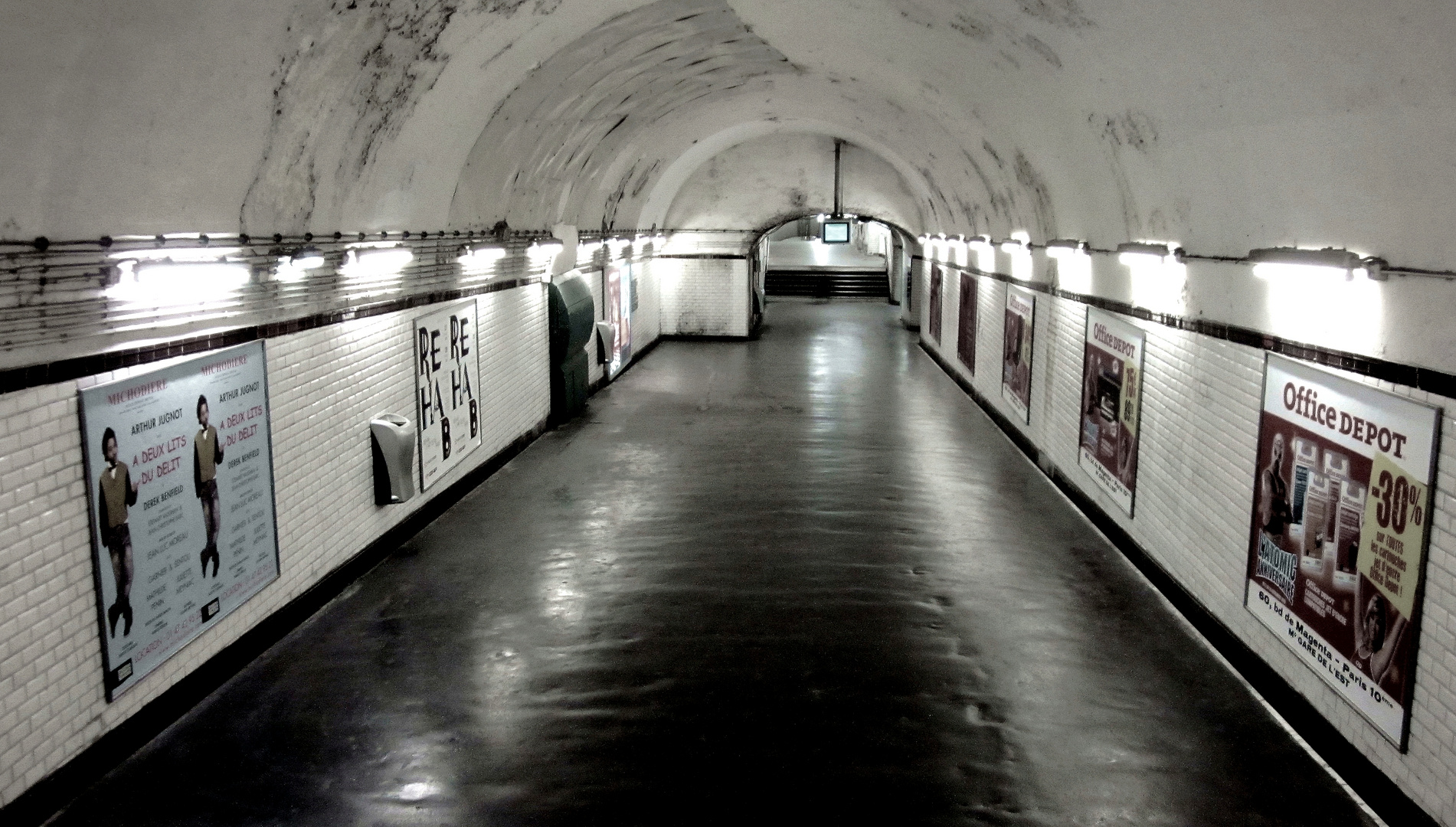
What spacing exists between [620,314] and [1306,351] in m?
14.2

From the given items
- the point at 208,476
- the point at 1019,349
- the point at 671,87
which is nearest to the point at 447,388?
the point at 208,476

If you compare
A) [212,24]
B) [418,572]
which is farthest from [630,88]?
[212,24]

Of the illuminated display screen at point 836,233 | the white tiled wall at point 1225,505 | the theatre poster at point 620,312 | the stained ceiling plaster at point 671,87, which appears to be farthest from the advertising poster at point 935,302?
the white tiled wall at point 1225,505

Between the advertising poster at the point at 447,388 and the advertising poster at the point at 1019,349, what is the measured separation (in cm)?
622

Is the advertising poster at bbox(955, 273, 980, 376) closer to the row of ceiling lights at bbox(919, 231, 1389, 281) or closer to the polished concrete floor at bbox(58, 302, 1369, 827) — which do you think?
the row of ceiling lights at bbox(919, 231, 1389, 281)

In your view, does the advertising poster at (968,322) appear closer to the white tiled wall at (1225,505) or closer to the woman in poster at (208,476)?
the white tiled wall at (1225,505)

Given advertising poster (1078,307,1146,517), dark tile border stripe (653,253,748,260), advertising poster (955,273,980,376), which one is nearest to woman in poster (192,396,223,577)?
advertising poster (1078,307,1146,517)

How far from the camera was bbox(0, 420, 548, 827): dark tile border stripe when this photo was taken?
4.53 meters

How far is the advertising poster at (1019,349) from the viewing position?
12.1m

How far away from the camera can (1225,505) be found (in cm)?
641

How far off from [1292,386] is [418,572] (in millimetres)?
5947

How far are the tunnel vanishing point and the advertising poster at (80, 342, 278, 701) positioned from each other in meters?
0.03

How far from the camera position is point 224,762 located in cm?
502

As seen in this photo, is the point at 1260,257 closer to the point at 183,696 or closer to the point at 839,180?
the point at 183,696
